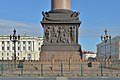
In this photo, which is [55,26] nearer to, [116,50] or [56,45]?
[56,45]

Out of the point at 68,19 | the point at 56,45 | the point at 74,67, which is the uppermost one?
the point at 68,19

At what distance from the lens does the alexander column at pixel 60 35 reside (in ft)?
131

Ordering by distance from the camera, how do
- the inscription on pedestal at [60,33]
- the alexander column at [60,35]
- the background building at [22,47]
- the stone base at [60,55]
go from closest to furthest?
the stone base at [60,55]
the alexander column at [60,35]
the inscription on pedestal at [60,33]
the background building at [22,47]

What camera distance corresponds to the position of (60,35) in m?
40.5

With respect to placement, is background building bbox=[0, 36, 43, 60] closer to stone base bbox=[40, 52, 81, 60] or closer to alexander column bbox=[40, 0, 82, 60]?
alexander column bbox=[40, 0, 82, 60]

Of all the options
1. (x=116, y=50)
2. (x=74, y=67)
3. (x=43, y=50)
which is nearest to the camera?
(x=74, y=67)

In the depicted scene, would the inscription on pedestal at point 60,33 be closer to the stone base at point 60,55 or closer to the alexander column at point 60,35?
the alexander column at point 60,35

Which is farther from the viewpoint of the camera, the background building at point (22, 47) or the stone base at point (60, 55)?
the background building at point (22, 47)

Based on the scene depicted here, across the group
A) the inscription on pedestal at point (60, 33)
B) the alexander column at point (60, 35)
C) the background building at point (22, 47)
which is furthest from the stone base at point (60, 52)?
the background building at point (22, 47)

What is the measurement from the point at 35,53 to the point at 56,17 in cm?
10487

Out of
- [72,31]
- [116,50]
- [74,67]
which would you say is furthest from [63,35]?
[116,50]

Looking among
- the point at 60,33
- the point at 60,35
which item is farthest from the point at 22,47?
the point at 60,33

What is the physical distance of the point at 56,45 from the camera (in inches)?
1580

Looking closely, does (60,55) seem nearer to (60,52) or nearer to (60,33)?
(60,52)
